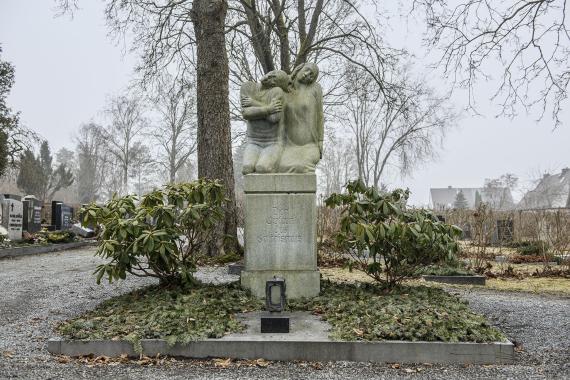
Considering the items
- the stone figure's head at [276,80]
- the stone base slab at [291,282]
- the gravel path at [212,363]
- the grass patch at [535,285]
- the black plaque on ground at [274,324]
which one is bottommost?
the grass patch at [535,285]

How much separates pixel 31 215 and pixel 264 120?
15.3 metres

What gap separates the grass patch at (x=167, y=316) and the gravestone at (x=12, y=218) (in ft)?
38.5

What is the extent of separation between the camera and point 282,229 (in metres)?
6.53

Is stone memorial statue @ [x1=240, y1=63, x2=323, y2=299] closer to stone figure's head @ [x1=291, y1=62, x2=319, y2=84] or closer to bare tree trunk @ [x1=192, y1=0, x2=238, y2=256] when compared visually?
stone figure's head @ [x1=291, y1=62, x2=319, y2=84]

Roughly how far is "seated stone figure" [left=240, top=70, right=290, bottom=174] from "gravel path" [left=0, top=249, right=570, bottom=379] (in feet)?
9.10

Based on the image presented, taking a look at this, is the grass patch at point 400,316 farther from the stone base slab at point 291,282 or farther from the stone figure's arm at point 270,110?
the stone figure's arm at point 270,110

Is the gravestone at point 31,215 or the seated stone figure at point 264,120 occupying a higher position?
the seated stone figure at point 264,120

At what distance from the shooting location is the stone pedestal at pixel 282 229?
6512 millimetres

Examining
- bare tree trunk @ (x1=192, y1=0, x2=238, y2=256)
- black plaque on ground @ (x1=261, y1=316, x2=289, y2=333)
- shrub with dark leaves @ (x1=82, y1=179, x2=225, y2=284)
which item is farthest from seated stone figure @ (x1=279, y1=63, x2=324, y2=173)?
bare tree trunk @ (x1=192, y1=0, x2=238, y2=256)

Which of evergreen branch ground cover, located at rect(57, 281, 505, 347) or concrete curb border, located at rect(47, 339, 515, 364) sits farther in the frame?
evergreen branch ground cover, located at rect(57, 281, 505, 347)

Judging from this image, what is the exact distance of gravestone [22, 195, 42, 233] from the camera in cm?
1864

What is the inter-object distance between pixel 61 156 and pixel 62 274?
78.5 meters

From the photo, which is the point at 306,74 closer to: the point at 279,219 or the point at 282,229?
the point at 279,219

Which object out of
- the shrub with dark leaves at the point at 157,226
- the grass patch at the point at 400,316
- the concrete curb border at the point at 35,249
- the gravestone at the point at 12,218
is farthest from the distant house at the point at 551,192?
the shrub with dark leaves at the point at 157,226
